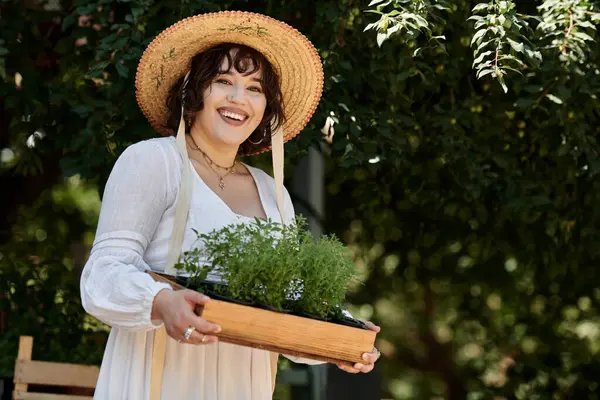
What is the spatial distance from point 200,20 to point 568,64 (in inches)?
60.0

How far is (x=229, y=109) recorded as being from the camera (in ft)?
7.72

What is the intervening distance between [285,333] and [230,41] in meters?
0.72

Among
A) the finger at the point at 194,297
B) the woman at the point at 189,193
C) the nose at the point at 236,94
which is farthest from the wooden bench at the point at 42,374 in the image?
the finger at the point at 194,297

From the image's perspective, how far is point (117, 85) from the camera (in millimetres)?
3434

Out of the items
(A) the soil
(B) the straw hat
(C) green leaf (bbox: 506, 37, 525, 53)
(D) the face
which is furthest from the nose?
(C) green leaf (bbox: 506, 37, 525, 53)

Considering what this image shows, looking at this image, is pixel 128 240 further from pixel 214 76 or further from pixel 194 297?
pixel 214 76

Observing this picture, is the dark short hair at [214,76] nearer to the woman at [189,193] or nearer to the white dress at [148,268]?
the woman at [189,193]

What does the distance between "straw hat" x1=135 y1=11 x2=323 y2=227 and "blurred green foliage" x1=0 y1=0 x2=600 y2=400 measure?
0.45 metres

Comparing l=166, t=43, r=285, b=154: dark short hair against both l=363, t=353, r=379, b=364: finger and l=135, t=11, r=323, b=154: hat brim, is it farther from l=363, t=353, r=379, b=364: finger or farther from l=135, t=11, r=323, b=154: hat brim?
l=363, t=353, r=379, b=364: finger

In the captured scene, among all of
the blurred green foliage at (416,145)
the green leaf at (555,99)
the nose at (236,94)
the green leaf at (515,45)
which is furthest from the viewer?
the green leaf at (555,99)

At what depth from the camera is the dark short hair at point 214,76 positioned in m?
2.37

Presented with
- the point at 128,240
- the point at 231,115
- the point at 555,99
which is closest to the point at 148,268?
the point at 128,240

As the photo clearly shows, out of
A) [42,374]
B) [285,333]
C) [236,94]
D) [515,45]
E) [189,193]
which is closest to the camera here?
[285,333]

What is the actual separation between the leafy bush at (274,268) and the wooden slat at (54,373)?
1.95 m
